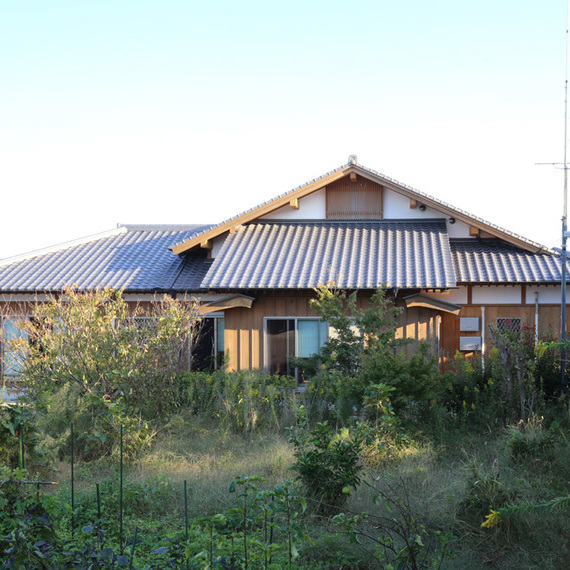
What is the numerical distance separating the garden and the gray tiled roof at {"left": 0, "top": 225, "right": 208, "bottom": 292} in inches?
165

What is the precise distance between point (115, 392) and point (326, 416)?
3.13 meters

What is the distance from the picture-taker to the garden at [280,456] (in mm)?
4121

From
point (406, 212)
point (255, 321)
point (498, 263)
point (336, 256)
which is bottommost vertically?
point (255, 321)

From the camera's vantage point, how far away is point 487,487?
5.17 metres

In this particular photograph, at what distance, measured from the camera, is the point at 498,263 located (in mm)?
13555

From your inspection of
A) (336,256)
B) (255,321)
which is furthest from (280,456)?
(336,256)

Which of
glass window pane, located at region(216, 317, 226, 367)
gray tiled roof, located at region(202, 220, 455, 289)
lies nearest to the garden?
gray tiled roof, located at region(202, 220, 455, 289)

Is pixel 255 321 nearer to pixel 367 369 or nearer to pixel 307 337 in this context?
pixel 307 337

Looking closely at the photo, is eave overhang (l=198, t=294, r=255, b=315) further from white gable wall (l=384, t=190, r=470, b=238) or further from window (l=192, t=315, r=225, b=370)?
white gable wall (l=384, t=190, r=470, b=238)

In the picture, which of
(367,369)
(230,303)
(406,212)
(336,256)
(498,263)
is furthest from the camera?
(406,212)

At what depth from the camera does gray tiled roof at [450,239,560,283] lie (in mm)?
12836

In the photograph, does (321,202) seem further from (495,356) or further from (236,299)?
(495,356)

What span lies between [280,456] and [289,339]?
584 cm

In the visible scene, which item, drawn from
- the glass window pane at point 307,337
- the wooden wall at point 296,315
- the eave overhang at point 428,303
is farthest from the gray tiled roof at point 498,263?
the glass window pane at point 307,337
